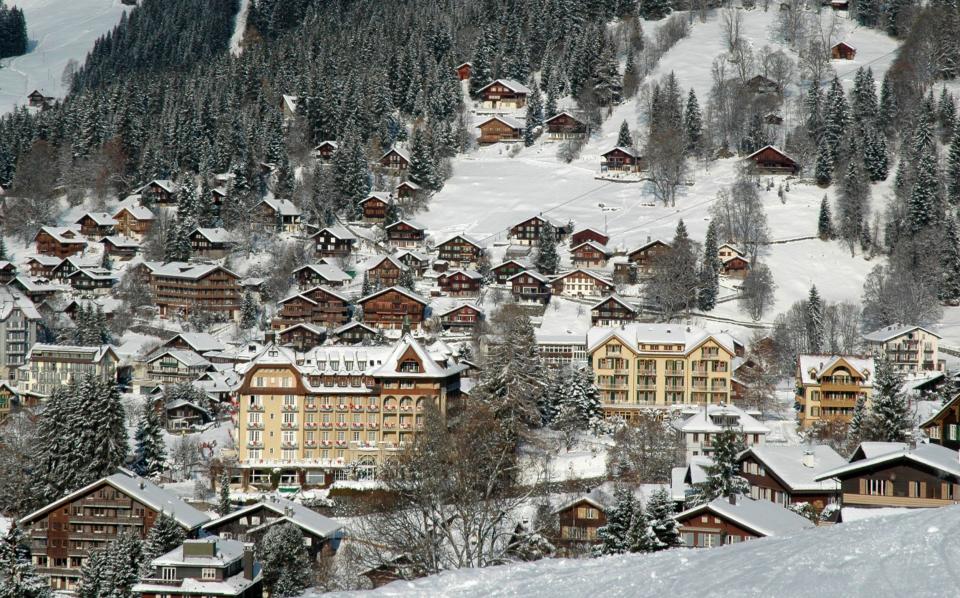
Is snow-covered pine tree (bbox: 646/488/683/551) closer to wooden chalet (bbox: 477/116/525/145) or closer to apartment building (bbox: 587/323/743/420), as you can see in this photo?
apartment building (bbox: 587/323/743/420)

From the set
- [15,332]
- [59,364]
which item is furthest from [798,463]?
[15,332]

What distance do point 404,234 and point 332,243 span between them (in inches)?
217

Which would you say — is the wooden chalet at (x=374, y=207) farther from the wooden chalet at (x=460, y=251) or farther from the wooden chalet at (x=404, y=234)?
the wooden chalet at (x=460, y=251)

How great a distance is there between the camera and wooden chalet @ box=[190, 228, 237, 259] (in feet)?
296

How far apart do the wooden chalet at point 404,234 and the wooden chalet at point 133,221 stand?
840 inches

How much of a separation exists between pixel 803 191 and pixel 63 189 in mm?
64021

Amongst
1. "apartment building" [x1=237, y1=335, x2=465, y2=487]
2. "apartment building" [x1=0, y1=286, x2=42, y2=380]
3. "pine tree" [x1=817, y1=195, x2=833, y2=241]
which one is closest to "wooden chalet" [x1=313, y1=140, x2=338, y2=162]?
"apartment building" [x1=0, y1=286, x2=42, y2=380]

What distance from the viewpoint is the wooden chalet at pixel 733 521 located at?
1277 inches

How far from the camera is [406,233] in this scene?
89562 mm

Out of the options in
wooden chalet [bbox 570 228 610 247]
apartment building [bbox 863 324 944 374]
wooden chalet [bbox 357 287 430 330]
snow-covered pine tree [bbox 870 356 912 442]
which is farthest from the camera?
wooden chalet [bbox 570 228 610 247]

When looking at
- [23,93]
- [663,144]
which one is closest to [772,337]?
[663,144]

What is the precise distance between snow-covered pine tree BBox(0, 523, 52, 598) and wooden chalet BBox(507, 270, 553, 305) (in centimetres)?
4221

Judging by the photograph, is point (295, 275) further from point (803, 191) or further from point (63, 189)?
point (803, 191)

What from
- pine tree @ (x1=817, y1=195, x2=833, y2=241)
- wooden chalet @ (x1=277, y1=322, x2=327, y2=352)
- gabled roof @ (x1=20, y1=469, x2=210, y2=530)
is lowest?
gabled roof @ (x1=20, y1=469, x2=210, y2=530)
